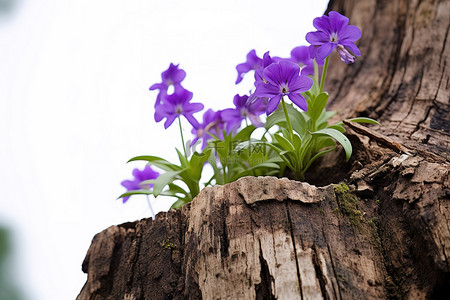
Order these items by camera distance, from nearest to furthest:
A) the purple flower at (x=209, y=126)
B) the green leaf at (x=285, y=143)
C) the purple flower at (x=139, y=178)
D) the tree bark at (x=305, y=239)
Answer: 1. the tree bark at (x=305, y=239)
2. the green leaf at (x=285, y=143)
3. the purple flower at (x=209, y=126)
4. the purple flower at (x=139, y=178)

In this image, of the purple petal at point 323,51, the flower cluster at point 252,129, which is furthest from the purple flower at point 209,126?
the purple petal at point 323,51

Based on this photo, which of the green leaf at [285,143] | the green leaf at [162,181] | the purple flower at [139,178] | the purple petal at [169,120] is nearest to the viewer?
the green leaf at [162,181]

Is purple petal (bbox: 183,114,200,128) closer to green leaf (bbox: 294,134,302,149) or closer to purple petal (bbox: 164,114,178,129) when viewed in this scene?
purple petal (bbox: 164,114,178,129)

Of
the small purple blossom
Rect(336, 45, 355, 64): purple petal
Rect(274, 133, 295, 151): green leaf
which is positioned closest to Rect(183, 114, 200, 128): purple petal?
the small purple blossom

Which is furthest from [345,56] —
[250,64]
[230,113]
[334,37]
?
[230,113]

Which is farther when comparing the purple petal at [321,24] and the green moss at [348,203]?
the purple petal at [321,24]

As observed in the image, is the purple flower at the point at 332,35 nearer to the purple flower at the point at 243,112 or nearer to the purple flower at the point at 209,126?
the purple flower at the point at 243,112

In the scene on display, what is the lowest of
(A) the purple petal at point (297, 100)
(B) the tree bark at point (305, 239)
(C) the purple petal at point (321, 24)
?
(B) the tree bark at point (305, 239)
